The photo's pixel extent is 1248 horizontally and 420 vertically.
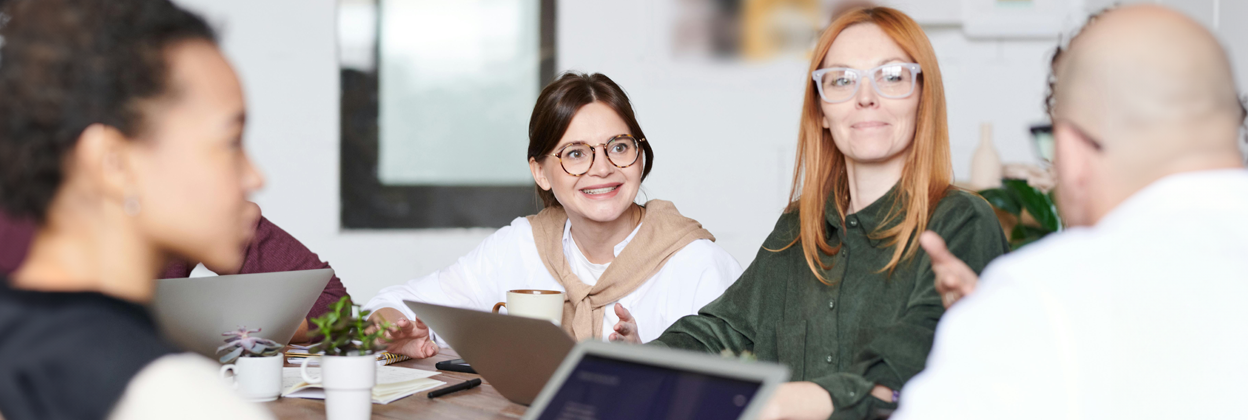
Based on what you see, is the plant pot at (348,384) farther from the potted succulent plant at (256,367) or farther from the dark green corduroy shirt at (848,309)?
the dark green corduroy shirt at (848,309)

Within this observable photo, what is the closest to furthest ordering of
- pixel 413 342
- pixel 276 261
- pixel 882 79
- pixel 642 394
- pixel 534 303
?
pixel 642 394
pixel 882 79
pixel 534 303
pixel 413 342
pixel 276 261

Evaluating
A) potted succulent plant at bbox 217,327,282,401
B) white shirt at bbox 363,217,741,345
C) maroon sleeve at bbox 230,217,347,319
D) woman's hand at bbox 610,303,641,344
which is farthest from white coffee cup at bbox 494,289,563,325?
maroon sleeve at bbox 230,217,347,319

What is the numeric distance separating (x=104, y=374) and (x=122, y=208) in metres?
0.15

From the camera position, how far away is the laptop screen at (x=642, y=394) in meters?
0.86

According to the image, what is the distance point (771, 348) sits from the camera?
1732 millimetres

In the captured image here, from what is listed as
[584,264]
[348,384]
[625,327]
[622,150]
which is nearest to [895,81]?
[625,327]

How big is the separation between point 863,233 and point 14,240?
1.26m

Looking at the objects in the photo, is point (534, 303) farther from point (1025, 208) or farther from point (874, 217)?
point (1025, 208)

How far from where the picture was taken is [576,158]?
2.28 m

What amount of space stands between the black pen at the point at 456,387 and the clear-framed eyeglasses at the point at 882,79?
2.65 ft

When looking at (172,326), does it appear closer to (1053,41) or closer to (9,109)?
(9,109)

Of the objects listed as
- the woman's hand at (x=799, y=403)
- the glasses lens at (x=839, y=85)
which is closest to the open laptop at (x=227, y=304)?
the woman's hand at (x=799, y=403)

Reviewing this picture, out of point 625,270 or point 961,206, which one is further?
point 625,270

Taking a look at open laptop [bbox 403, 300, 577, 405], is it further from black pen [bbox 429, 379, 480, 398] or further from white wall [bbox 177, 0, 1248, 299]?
white wall [bbox 177, 0, 1248, 299]
